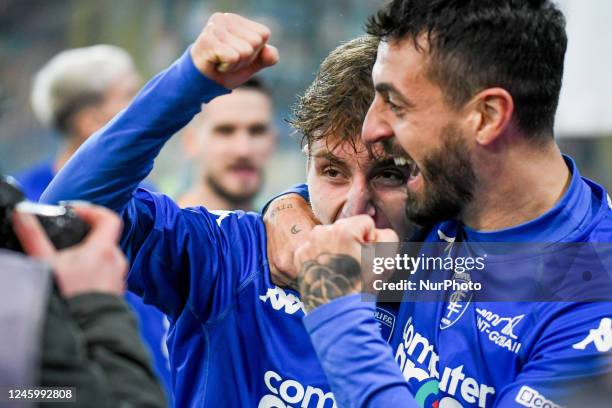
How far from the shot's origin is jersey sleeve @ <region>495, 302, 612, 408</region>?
7.13 ft

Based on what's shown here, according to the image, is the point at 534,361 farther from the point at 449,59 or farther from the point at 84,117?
the point at 84,117

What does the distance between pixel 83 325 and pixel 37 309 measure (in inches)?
4.5

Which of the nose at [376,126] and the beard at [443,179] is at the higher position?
the nose at [376,126]

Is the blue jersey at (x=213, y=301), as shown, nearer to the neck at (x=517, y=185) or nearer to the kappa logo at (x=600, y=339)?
the neck at (x=517, y=185)

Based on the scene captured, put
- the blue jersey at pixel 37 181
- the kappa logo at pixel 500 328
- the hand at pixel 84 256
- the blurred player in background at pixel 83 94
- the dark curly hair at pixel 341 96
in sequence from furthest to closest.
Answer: the blurred player in background at pixel 83 94 < the blue jersey at pixel 37 181 < the dark curly hair at pixel 341 96 < the kappa logo at pixel 500 328 < the hand at pixel 84 256

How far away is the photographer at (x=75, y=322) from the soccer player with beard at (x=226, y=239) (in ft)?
1.88

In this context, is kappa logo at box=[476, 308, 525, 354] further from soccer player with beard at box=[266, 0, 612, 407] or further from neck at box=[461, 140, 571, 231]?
neck at box=[461, 140, 571, 231]

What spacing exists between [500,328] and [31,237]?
117cm

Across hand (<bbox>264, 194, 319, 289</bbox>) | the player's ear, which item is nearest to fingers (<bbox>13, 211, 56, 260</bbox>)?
hand (<bbox>264, 194, 319, 289</bbox>)

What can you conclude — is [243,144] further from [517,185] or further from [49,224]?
[49,224]

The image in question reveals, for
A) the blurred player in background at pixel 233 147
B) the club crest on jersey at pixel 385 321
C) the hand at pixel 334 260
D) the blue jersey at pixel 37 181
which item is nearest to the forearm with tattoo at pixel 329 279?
the hand at pixel 334 260

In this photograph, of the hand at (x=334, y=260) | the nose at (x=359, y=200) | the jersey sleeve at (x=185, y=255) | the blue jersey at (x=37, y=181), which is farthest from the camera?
the blue jersey at (x=37, y=181)

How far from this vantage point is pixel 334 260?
7.08 feet

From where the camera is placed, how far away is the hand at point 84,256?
5.14 feet
